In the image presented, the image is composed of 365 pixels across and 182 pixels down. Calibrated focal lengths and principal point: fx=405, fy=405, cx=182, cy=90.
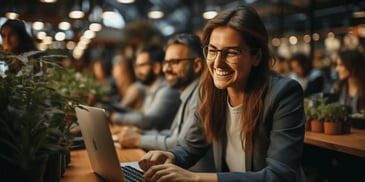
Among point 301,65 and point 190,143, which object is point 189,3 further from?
point 190,143

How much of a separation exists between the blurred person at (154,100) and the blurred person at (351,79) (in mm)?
1539

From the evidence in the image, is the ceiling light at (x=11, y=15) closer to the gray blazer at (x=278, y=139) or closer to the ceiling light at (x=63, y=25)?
the gray blazer at (x=278, y=139)

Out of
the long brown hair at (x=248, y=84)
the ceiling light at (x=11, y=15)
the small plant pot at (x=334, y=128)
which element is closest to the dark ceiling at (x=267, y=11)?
the ceiling light at (x=11, y=15)

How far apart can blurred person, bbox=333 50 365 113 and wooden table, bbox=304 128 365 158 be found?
0.80 m

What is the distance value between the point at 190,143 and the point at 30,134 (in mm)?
919

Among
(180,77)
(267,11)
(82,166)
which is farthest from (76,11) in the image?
(267,11)

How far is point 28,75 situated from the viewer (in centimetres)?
146

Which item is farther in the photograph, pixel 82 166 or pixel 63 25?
pixel 63 25

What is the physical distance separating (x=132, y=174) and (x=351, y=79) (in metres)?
2.74

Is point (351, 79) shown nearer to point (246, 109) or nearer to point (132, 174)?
point (246, 109)

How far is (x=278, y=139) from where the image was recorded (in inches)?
62.0

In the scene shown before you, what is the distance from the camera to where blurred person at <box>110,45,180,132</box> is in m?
3.54

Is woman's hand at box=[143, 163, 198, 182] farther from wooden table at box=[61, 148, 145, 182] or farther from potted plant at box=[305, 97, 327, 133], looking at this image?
potted plant at box=[305, 97, 327, 133]

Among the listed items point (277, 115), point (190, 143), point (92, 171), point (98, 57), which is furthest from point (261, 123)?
point (98, 57)
